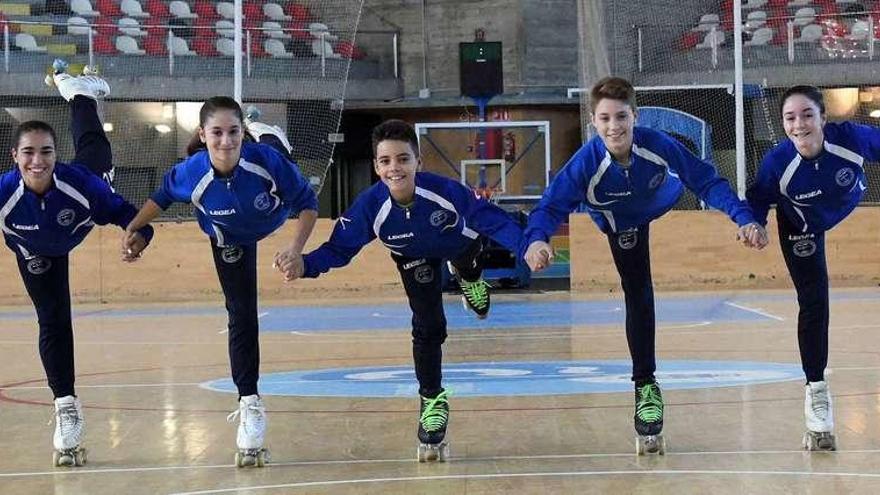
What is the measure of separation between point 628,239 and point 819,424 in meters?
1.18

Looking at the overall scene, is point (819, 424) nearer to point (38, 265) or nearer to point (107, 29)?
point (38, 265)

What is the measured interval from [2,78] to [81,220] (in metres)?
14.7

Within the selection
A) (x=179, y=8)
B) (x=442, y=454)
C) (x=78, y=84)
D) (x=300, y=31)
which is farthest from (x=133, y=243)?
(x=179, y=8)

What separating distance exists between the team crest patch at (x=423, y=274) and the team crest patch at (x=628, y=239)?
900 mm

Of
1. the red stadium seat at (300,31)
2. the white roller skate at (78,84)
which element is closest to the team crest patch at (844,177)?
the white roller skate at (78,84)

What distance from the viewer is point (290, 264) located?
535 cm

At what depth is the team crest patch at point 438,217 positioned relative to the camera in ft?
18.2

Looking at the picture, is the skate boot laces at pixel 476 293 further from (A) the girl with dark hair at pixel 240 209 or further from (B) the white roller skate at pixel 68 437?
(B) the white roller skate at pixel 68 437

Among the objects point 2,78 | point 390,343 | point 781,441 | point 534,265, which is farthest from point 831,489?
point 2,78

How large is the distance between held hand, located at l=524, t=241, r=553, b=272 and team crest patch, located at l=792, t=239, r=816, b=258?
51.2 inches

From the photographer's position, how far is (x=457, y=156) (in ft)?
73.1

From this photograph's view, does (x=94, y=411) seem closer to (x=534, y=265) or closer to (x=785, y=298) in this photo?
(x=534, y=265)

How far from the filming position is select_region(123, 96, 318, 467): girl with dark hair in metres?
5.45

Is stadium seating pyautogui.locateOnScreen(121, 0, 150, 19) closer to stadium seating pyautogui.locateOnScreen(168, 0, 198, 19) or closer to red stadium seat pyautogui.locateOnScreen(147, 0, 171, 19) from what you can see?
red stadium seat pyautogui.locateOnScreen(147, 0, 171, 19)
